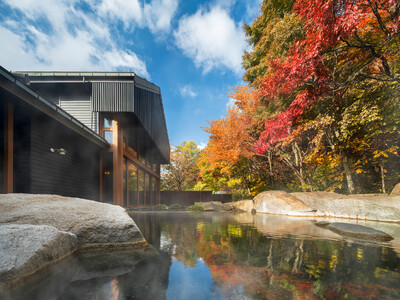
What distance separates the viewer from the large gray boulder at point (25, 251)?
1692mm

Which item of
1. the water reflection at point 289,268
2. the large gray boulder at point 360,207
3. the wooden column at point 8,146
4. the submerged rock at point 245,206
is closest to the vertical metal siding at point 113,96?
the wooden column at point 8,146

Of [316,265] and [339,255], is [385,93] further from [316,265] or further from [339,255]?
[316,265]

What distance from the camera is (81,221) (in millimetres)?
3086

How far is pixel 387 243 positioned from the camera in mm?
3201

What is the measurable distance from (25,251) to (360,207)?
819 centimetres

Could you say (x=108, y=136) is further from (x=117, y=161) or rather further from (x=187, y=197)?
(x=187, y=197)

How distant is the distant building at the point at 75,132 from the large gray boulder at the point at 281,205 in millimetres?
7097

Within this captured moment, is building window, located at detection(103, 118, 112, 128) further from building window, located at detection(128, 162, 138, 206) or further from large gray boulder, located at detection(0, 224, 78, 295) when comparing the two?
large gray boulder, located at detection(0, 224, 78, 295)

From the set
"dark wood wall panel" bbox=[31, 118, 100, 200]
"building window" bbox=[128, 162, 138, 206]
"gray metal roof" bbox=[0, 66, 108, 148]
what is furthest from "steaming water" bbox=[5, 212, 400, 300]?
"building window" bbox=[128, 162, 138, 206]

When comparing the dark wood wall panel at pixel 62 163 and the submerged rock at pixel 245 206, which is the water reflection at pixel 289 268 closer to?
the dark wood wall panel at pixel 62 163

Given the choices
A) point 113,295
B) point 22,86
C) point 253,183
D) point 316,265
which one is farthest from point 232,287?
point 253,183

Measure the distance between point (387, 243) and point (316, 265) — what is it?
2.04 metres

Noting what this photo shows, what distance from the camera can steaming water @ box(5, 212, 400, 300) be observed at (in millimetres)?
1588

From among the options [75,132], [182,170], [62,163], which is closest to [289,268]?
[75,132]
